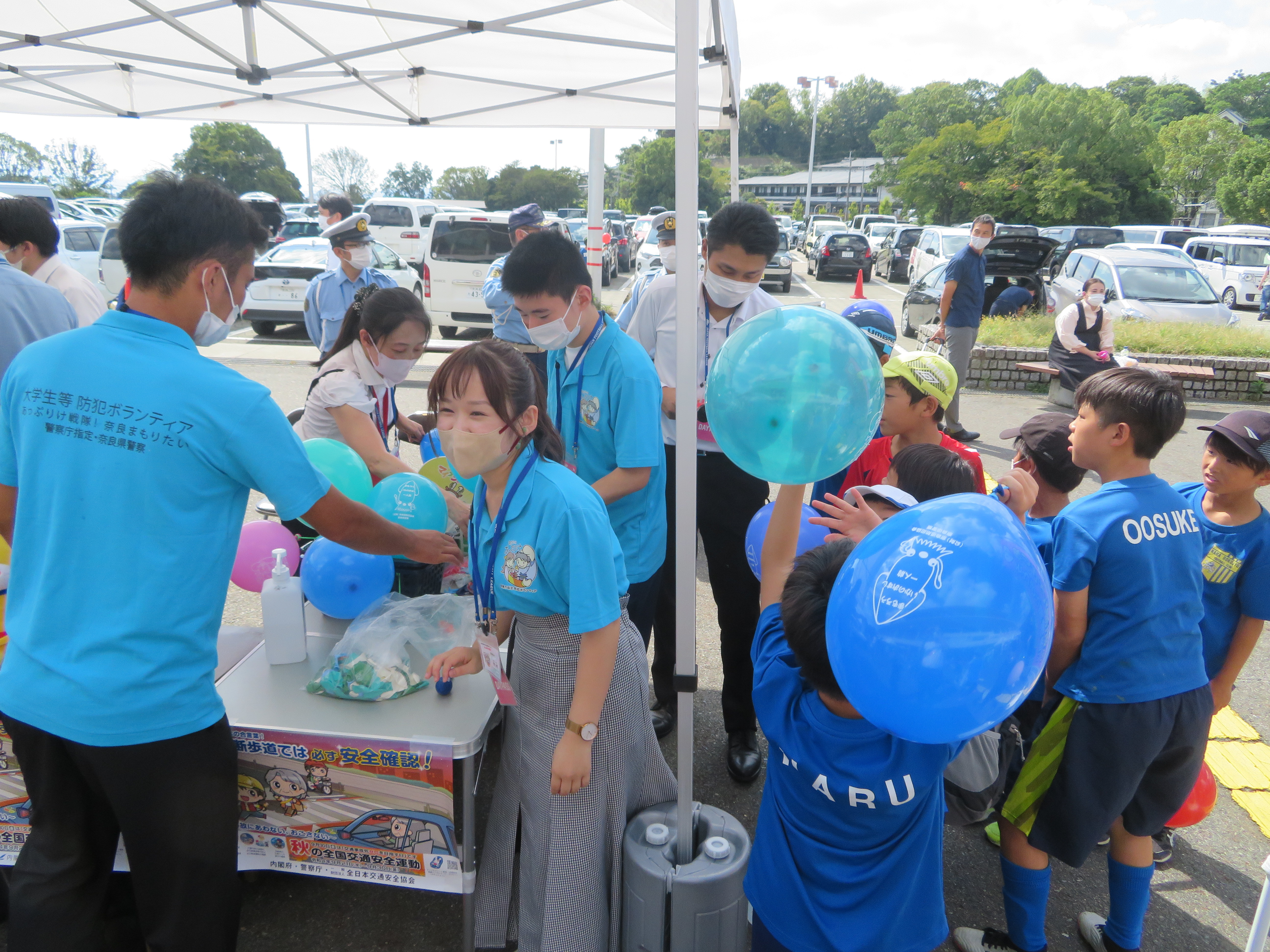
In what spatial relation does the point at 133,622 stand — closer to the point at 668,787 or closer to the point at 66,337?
the point at 66,337

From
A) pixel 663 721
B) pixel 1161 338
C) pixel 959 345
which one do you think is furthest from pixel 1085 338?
pixel 663 721

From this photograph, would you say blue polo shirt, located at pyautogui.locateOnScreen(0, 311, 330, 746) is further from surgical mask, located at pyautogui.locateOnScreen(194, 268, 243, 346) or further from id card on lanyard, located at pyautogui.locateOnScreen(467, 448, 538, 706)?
id card on lanyard, located at pyautogui.locateOnScreen(467, 448, 538, 706)

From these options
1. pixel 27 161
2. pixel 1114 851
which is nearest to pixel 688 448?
pixel 1114 851

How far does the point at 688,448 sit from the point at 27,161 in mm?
50524

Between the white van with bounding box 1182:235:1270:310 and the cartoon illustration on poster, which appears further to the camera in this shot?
the white van with bounding box 1182:235:1270:310

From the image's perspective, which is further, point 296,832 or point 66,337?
point 296,832

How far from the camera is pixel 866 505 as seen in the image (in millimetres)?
1710

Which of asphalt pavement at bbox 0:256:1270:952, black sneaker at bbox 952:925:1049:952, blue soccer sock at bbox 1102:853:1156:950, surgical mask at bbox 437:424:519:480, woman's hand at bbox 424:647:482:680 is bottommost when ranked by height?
asphalt pavement at bbox 0:256:1270:952

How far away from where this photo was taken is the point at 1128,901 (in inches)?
83.0

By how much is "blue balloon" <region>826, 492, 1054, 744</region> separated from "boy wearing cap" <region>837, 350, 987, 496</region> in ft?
4.08

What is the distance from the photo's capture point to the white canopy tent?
11.6 feet

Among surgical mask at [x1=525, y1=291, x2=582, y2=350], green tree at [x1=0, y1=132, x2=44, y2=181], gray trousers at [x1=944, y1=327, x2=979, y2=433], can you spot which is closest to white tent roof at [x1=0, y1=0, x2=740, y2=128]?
surgical mask at [x1=525, y1=291, x2=582, y2=350]

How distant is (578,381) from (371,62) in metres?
2.97

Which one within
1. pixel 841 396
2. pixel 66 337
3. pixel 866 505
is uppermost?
pixel 66 337
